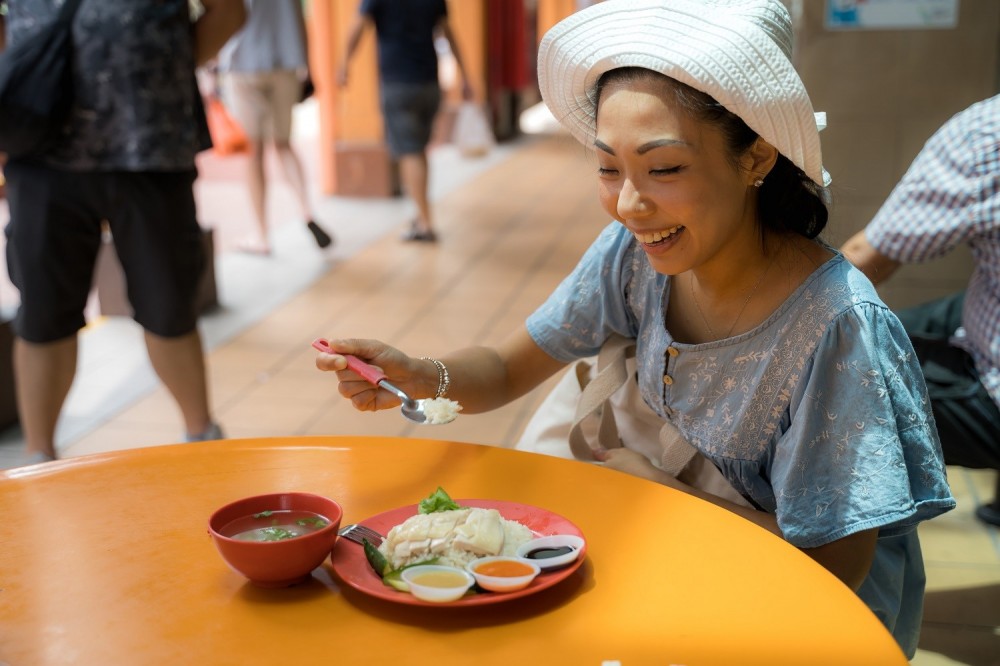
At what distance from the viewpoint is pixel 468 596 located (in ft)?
3.70

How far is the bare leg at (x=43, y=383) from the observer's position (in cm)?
293

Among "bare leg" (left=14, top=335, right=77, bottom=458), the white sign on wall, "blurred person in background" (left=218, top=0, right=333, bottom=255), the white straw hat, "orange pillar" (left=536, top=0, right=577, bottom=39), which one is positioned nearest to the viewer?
the white straw hat

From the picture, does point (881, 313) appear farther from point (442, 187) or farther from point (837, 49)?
point (442, 187)

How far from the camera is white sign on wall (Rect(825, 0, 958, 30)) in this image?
11.4 feet

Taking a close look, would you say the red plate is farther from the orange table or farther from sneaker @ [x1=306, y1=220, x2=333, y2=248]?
sneaker @ [x1=306, y1=220, x2=333, y2=248]

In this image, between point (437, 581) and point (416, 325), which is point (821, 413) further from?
point (416, 325)

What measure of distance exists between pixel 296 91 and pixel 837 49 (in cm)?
309

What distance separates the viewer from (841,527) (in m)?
1.42

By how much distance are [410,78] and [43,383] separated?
12.0 feet

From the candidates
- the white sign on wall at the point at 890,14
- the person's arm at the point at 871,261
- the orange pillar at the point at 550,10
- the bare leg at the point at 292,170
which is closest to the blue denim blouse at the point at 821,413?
the person's arm at the point at 871,261

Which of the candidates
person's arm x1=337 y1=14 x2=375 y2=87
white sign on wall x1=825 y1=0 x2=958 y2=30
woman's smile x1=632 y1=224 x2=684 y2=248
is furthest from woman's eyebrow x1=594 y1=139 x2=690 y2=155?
person's arm x1=337 y1=14 x2=375 y2=87

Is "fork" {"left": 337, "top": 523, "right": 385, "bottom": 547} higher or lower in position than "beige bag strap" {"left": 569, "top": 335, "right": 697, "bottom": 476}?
higher

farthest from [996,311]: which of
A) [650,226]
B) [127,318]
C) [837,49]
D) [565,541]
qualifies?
[127,318]

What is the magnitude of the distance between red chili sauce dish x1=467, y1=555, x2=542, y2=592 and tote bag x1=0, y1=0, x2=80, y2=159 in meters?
2.01
